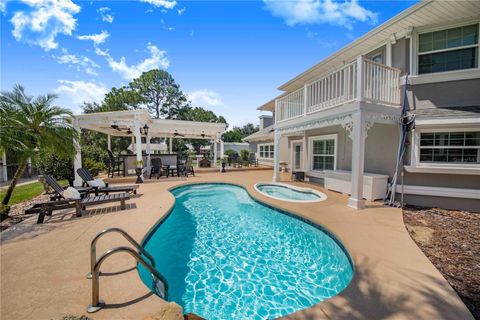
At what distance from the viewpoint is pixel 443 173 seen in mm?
6527

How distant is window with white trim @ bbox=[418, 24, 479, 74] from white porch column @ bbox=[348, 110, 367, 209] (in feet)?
10.8

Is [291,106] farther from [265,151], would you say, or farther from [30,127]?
[265,151]

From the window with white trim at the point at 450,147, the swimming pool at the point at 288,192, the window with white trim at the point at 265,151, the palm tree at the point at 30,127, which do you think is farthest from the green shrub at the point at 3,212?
the window with white trim at the point at 265,151

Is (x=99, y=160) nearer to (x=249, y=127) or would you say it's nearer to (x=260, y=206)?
(x=260, y=206)

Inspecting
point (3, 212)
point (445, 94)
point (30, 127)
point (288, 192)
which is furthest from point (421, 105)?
point (3, 212)

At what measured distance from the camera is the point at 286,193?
951 centimetres

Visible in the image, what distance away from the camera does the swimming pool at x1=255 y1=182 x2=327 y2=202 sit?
328 inches

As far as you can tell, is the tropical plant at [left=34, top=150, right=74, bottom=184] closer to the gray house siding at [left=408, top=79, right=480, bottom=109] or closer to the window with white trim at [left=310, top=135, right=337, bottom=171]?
the window with white trim at [left=310, top=135, right=337, bottom=171]

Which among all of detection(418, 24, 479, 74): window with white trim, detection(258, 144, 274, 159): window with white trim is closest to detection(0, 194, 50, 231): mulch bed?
detection(418, 24, 479, 74): window with white trim

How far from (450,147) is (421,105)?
164cm

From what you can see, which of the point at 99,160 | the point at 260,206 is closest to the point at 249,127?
the point at 99,160

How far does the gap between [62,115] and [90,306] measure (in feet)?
24.9

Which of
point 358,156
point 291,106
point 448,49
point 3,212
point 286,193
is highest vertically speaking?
point 448,49

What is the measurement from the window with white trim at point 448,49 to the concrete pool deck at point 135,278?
5.74 metres
